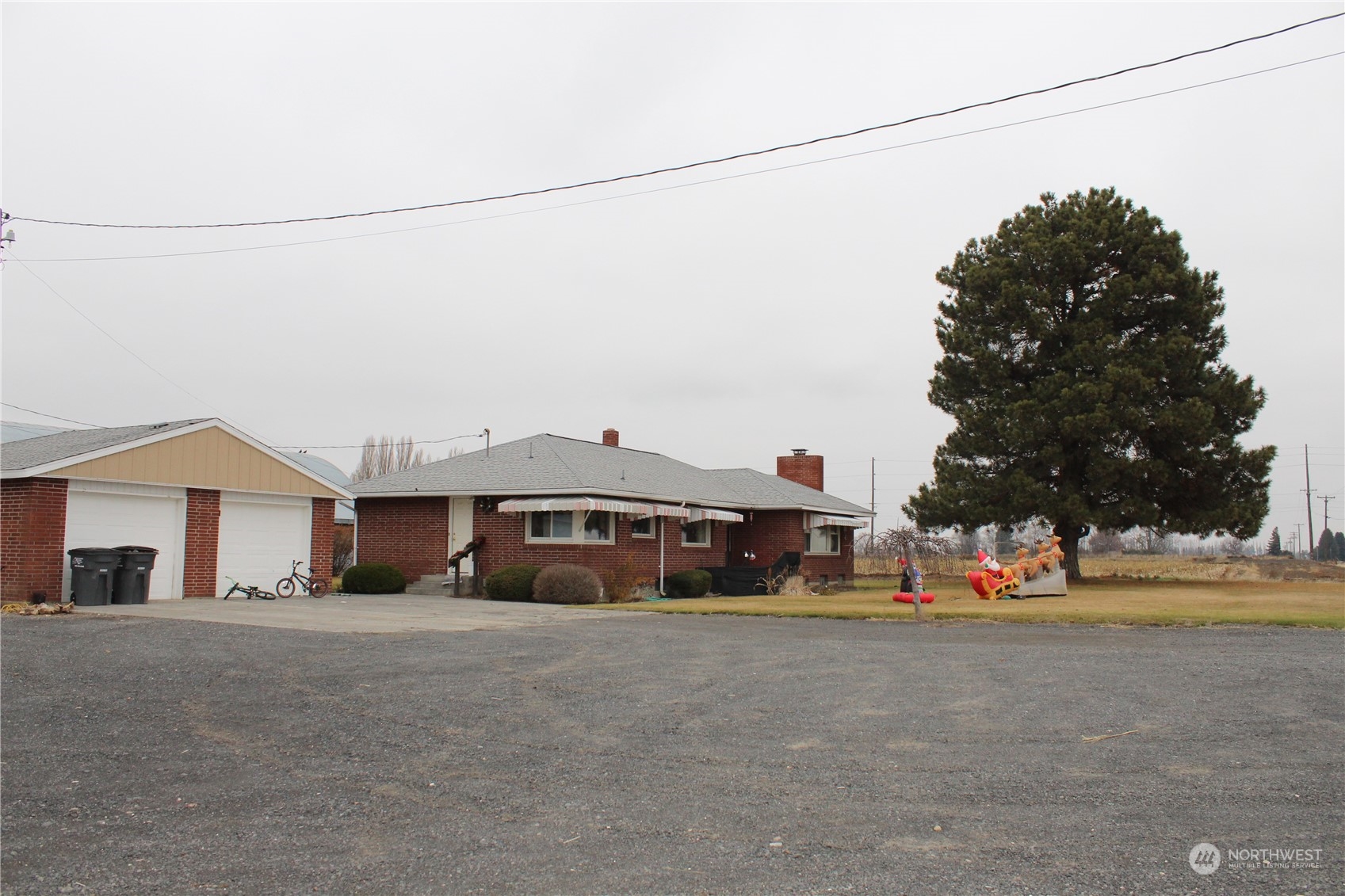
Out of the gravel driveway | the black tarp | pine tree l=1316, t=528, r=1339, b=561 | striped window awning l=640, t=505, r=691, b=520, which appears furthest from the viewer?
pine tree l=1316, t=528, r=1339, b=561

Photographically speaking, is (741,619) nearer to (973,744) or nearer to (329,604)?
(329,604)

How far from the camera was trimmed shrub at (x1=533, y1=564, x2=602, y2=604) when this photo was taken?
21453 mm

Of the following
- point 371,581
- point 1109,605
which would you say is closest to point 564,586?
point 371,581

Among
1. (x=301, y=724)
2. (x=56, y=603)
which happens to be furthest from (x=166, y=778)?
(x=56, y=603)

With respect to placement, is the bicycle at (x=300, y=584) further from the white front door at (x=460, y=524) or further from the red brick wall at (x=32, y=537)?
the red brick wall at (x=32, y=537)

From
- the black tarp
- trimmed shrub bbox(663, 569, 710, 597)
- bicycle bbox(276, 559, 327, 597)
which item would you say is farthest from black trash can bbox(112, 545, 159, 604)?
the black tarp

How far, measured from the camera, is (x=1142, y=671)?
9805 mm

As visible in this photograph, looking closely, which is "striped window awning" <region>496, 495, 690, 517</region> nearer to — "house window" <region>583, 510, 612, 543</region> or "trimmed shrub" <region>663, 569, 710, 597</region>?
"house window" <region>583, 510, 612, 543</region>

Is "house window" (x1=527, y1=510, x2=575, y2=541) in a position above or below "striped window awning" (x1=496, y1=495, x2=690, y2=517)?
below

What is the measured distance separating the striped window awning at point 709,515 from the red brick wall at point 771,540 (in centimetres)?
301

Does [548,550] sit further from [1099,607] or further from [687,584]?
[1099,607]

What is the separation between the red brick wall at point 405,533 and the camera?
2528 cm

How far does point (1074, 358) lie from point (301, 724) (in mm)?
26252

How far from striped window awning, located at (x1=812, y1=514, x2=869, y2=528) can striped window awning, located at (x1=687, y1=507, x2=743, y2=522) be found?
4.05 m
